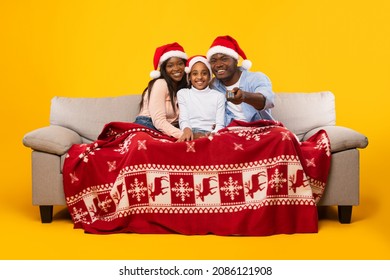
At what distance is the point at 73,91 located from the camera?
7164mm

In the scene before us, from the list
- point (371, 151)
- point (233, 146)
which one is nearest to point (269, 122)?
point (233, 146)

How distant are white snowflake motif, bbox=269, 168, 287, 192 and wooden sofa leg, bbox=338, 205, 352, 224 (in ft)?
1.44

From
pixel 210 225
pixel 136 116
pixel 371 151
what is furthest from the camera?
pixel 371 151

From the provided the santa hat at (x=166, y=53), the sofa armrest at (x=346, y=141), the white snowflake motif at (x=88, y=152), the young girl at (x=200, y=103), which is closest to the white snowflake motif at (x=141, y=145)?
the white snowflake motif at (x=88, y=152)

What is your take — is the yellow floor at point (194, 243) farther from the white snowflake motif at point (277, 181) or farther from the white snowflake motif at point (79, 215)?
the white snowflake motif at point (277, 181)

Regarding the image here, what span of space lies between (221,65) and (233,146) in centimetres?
76

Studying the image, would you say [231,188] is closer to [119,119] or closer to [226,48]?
[226,48]

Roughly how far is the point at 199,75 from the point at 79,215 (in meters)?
1.12

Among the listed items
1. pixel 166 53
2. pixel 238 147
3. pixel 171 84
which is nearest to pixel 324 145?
pixel 238 147

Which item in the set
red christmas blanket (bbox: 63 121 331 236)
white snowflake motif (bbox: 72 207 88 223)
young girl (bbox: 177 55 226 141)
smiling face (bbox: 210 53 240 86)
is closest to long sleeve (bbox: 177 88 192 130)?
young girl (bbox: 177 55 226 141)

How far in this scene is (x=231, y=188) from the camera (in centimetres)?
507

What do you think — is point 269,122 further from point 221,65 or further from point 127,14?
point 127,14

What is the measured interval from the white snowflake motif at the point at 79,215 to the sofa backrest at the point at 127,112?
807mm

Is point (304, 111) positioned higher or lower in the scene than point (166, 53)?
lower
